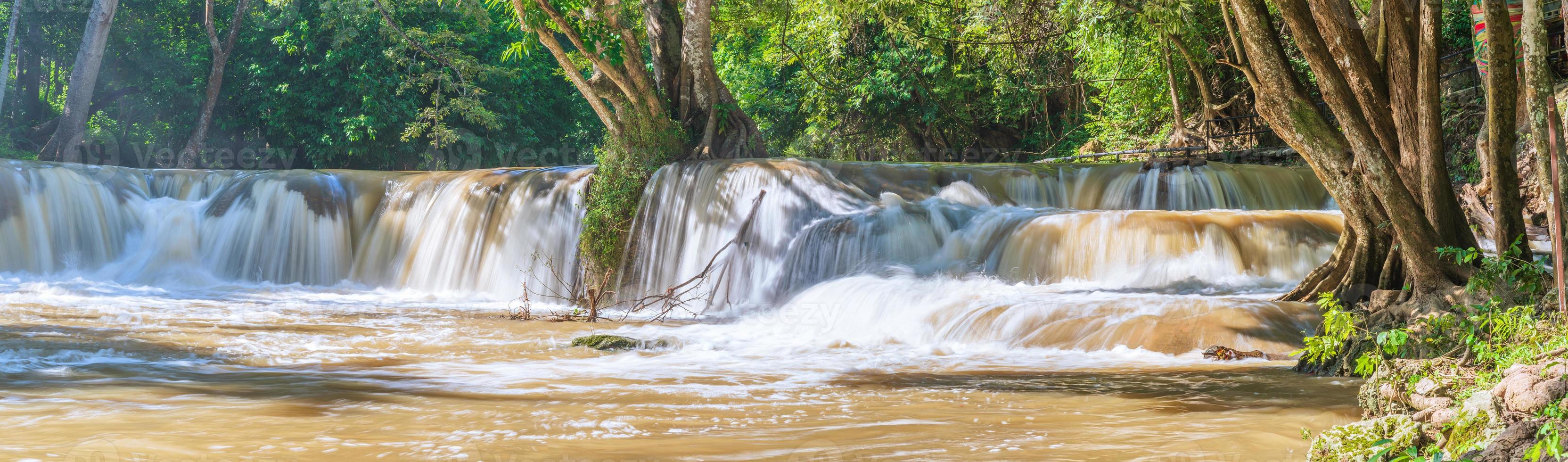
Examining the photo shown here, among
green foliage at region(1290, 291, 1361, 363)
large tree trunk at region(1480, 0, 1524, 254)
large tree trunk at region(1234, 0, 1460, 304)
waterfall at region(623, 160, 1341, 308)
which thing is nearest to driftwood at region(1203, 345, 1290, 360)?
large tree trunk at region(1234, 0, 1460, 304)

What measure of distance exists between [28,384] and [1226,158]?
53.0 ft

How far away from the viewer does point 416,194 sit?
15.9 m

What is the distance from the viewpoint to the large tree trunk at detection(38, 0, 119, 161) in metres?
23.4

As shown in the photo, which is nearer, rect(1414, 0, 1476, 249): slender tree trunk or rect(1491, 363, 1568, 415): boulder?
rect(1491, 363, 1568, 415): boulder

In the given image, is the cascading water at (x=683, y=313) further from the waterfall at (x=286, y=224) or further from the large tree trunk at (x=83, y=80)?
the large tree trunk at (x=83, y=80)

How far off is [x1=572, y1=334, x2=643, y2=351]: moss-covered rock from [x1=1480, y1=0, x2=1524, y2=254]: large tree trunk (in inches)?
215

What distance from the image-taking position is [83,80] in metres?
23.5

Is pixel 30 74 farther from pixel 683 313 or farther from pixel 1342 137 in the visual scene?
pixel 1342 137

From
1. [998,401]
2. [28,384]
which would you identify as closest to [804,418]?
[998,401]

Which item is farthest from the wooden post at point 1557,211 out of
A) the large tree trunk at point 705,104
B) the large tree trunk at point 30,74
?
the large tree trunk at point 30,74

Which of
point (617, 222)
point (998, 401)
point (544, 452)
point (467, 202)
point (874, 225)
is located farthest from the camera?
point (467, 202)

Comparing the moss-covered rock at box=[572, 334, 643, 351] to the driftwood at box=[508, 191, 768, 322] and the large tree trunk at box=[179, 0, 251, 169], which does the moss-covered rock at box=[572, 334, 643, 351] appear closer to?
the driftwood at box=[508, 191, 768, 322]

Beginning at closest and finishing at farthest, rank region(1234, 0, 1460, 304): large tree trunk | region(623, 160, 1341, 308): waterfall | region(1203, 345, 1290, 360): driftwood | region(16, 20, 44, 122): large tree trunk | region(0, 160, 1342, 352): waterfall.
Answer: region(1234, 0, 1460, 304): large tree trunk < region(1203, 345, 1290, 360): driftwood < region(0, 160, 1342, 352): waterfall < region(623, 160, 1341, 308): waterfall < region(16, 20, 44, 122): large tree trunk

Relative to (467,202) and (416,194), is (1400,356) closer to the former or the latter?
(467,202)
